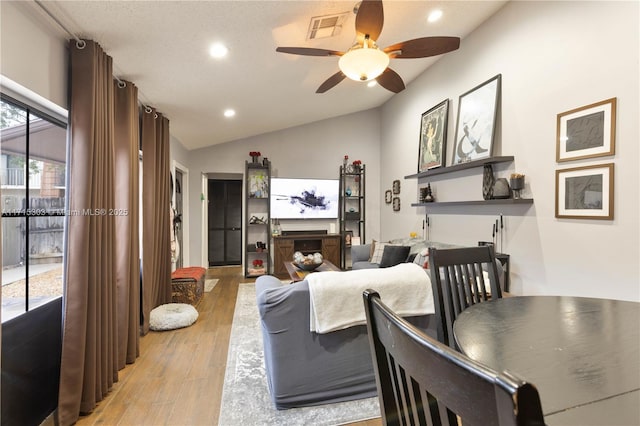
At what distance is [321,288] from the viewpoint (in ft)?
6.01

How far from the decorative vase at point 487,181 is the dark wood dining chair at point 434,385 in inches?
127

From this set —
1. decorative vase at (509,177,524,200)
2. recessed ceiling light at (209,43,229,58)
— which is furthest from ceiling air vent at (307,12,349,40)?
decorative vase at (509,177,524,200)

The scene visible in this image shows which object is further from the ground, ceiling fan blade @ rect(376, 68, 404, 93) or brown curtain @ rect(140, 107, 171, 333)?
ceiling fan blade @ rect(376, 68, 404, 93)

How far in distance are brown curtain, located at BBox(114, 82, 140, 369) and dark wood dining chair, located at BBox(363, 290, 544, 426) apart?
2.43m

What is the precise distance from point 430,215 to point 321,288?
326 cm

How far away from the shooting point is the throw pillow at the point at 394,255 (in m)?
3.98

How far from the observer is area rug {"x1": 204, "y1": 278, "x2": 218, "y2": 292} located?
4.78m

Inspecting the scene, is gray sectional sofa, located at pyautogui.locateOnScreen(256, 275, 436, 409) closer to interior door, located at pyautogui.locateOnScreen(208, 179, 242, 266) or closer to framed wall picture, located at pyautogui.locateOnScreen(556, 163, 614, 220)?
framed wall picture, located at pyautogui.locateOnScreen(556, 163, 614, 220)

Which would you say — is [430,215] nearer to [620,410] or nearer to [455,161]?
[455,161]

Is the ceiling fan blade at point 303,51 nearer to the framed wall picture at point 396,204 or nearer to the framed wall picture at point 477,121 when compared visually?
the framed wall picture at point 477,121

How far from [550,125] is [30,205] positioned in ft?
13.4

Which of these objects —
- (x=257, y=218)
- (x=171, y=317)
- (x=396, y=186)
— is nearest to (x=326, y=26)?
(x=171, y=317)

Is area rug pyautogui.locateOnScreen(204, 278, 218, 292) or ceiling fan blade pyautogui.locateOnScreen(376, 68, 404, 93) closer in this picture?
ceiling fan blade pyautogui.locateOnScreen(376, 68, 404, 93)

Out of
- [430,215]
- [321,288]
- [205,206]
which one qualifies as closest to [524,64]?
[430,215]
